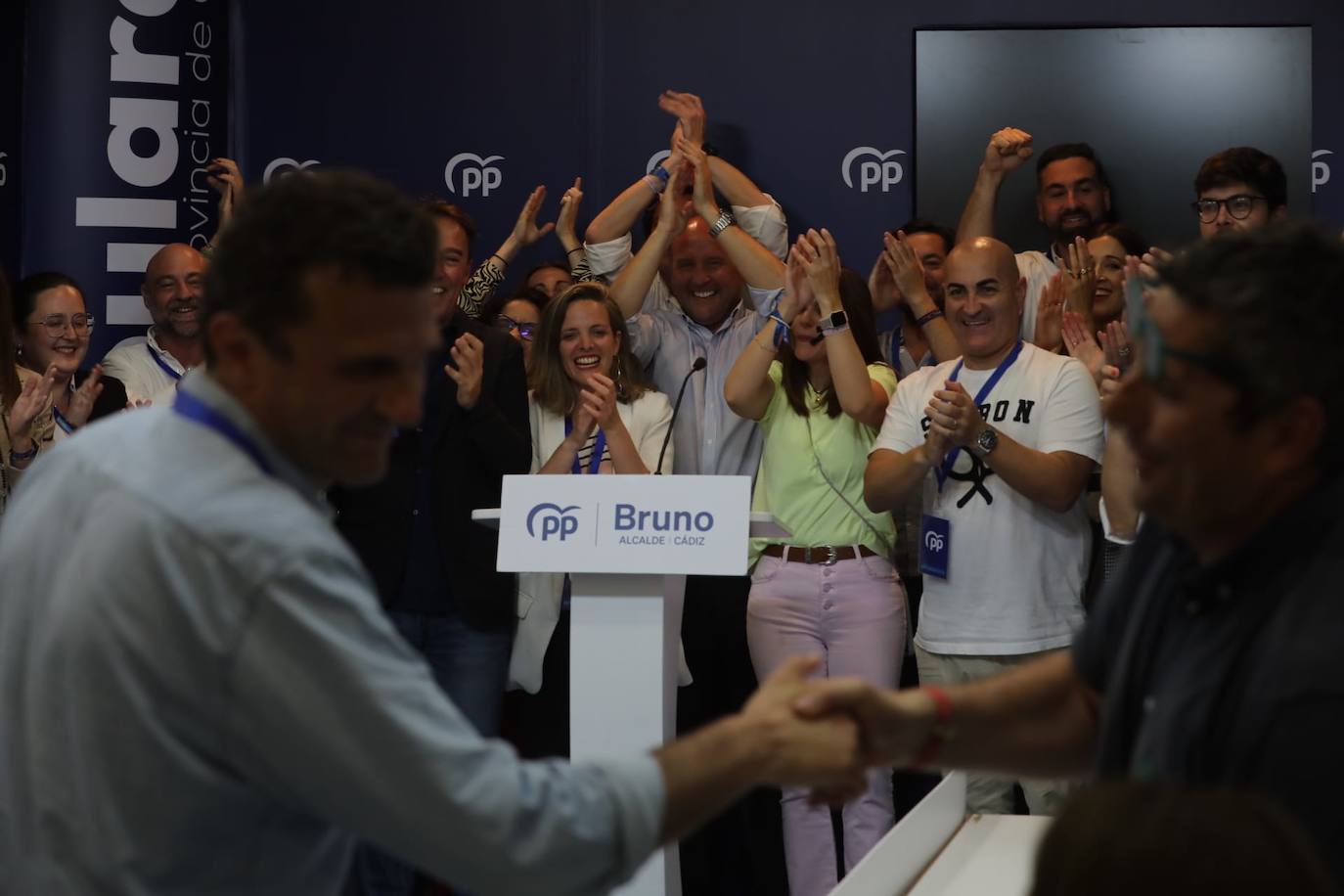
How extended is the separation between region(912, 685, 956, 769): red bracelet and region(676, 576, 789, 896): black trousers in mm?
3325

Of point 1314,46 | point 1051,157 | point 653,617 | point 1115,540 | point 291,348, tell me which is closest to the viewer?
point 291,348

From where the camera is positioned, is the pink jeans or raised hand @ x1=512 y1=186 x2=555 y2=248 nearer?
the pink jeans

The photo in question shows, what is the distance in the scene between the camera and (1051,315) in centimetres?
600

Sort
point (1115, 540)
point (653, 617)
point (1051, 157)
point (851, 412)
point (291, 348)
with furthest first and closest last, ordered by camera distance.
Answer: point (1051, 157) → point (851, 412) → point (1115, 540) → point (653, 617) → point (291, 348)

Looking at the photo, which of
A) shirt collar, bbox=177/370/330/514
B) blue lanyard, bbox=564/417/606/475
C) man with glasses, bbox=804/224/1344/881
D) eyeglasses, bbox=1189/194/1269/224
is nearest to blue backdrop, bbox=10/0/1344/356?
eyeglasses, bbox=1189/194/1269/224

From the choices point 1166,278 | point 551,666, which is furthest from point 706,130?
A: point 1166,278

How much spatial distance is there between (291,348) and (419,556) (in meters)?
3.31

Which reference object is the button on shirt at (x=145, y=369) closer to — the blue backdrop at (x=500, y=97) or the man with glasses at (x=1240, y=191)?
the blue backdrop at (x=500, y=97)

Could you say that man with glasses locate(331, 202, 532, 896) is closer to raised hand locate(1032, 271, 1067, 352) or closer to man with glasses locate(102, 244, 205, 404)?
man with glasses locate(102, 244, 205, 404)

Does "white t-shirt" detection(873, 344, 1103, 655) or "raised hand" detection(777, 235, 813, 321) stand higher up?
"raised hand" detection(777, 235, 813, 321)

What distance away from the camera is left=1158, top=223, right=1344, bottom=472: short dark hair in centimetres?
184

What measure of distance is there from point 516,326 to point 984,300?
6.02 ft

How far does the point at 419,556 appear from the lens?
526cm

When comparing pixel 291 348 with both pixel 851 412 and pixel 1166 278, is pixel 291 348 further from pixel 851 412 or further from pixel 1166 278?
pixel 851 412
